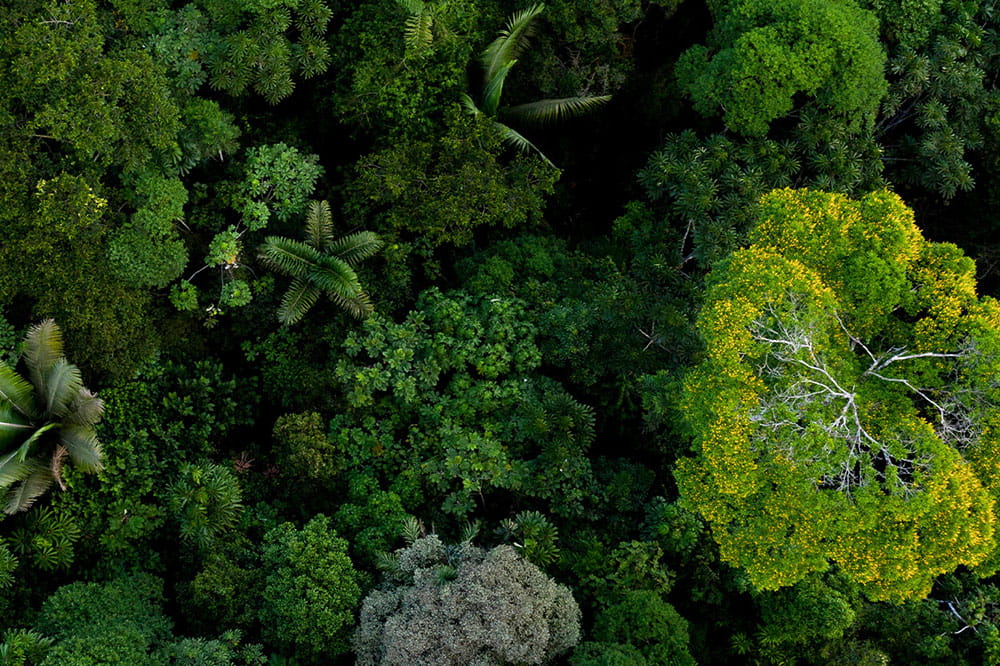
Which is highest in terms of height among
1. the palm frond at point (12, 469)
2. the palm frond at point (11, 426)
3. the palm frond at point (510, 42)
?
the palm frond at point (510, 42)

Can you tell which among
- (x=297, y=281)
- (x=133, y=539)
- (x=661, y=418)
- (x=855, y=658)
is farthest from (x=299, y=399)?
(x=855, y=658)

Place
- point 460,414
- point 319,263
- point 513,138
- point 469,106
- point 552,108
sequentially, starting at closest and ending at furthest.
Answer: point 460,414 → point 319,263 → point 469,106 → point 513,138 → point 552,108

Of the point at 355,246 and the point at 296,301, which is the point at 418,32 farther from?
the point at 296,301

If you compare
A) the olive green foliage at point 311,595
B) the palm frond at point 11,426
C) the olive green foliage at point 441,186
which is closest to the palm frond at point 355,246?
the olive green foliage at point 441,186

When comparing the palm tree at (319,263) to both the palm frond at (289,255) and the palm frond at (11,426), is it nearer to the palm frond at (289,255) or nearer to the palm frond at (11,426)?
the palm frond at (289,255)

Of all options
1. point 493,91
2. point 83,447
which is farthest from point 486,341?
point 83,447

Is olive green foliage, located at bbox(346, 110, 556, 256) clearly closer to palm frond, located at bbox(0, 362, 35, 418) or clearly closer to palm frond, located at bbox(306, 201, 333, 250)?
palm frond, located at bbox(306, 201, 333, 250)

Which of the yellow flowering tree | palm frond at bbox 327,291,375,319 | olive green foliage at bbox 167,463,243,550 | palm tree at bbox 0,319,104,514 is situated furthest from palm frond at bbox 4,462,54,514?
the yellow flowering tree

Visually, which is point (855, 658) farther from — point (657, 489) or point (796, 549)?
point (657, 489)
